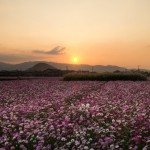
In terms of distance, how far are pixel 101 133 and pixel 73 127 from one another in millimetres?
877

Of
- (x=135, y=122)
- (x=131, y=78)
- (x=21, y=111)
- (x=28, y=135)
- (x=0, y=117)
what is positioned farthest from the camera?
(x=131, y=78)

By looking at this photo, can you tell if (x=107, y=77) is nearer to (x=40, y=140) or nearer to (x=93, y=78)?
(x=93, y=78)

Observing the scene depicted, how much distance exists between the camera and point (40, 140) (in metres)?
7.71

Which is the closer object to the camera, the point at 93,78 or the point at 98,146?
the point at 98,146

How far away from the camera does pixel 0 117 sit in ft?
37.8

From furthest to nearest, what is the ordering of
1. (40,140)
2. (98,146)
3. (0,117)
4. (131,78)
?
(131,78) → (0,117) → (40,140) → (98,146)

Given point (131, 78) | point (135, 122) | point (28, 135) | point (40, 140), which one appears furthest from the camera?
point (131, 78)

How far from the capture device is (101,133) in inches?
329

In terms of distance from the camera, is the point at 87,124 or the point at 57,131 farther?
the point at 87,124

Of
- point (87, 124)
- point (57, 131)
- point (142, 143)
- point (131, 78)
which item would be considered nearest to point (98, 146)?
point (142, 143)

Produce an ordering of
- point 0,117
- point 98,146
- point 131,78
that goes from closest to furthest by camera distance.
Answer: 1. point 98,146
2. point 0,117
3. point 131,78

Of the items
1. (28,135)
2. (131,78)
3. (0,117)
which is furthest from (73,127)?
(131,78)

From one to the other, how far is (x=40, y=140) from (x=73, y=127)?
1.38 metres

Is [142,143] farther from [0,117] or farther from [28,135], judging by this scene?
[0,117]
